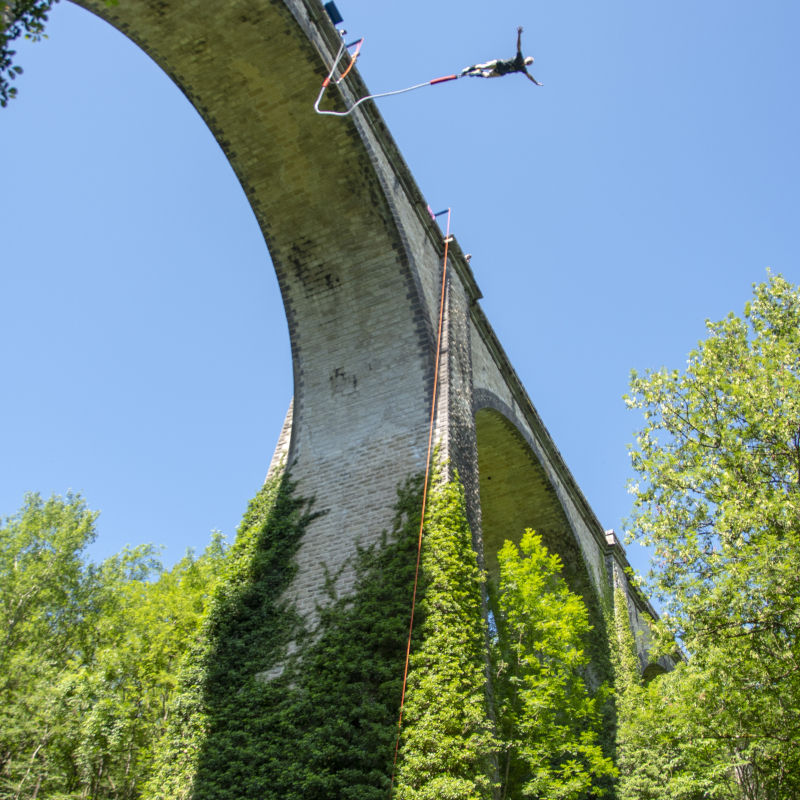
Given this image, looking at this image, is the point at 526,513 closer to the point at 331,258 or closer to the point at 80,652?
the point at 331,258

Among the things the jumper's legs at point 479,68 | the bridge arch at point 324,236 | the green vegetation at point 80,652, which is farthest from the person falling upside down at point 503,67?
the green vegetation at point 80,652

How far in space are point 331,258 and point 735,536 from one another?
6707mm

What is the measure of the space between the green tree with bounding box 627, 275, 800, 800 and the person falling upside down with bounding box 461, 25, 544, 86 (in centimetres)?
459

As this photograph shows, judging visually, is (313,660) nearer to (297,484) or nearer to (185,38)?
(297,484)

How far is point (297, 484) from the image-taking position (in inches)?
372

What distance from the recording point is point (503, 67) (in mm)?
7453

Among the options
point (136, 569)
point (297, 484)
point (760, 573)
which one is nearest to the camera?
point (760, 573)

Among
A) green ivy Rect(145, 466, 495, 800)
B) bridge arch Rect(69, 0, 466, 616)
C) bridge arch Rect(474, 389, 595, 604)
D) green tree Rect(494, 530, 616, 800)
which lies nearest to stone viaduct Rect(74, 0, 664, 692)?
bridge arch Rect(69, 0, 466, 616)

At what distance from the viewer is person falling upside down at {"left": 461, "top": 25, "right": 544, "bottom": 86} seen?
711 centimetres

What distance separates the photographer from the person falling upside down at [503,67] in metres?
7.11

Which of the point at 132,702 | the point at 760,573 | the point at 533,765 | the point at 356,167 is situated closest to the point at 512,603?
the point at 533,765

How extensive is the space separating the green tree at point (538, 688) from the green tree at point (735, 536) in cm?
128

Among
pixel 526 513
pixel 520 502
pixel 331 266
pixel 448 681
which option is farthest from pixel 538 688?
pixel 526 513

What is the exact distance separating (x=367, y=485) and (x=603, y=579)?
11327 millimetres
